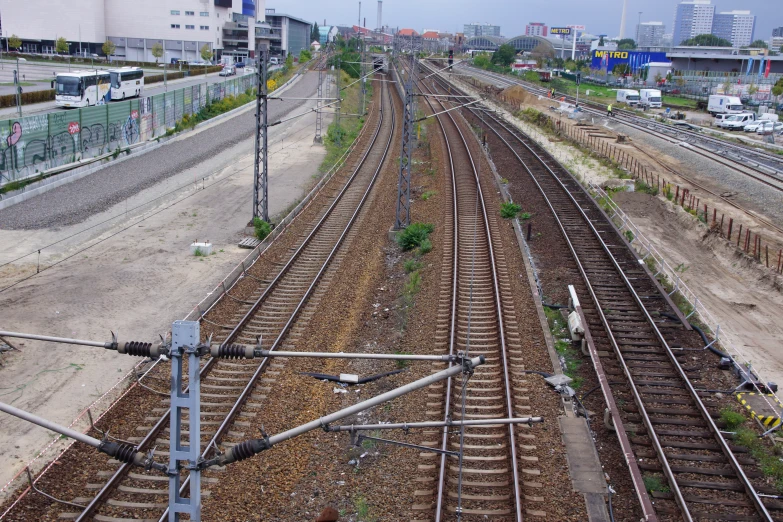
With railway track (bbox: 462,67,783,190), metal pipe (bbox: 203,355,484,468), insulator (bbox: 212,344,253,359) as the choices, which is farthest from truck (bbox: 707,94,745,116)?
insulator (bbox: 212,344,253,359)

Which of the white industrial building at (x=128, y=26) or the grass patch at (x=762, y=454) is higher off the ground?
the white industrial building at (x=128, y=26)

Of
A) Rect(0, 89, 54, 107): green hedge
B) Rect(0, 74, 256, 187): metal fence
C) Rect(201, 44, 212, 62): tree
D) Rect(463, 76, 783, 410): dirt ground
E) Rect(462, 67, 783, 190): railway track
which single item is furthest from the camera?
Rect(201, 44, 212, 62): tree

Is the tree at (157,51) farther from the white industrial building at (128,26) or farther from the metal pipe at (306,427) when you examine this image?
the metal pipe at (306,427)

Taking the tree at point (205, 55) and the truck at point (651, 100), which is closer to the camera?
the truck at point (651, 100)

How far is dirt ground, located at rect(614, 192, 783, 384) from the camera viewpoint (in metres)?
16.5

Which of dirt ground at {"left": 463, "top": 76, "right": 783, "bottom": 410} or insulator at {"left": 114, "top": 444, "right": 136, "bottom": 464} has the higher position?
insulator at {"left": 114, "top": 444, "right": 136, "bottom": 464}

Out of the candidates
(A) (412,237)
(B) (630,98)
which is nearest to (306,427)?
(A) (412,237)

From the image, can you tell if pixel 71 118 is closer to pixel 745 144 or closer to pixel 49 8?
pixel 745 144

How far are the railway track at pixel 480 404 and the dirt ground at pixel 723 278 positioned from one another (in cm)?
540

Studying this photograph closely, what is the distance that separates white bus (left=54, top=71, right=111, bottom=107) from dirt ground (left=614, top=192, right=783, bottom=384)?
31372 mm

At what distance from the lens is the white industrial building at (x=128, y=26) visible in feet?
281

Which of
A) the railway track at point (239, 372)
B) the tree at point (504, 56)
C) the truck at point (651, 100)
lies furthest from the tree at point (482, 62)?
the railway track at point (239, 372)

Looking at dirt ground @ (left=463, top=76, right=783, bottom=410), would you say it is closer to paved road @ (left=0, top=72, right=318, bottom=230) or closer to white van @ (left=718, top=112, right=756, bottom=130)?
paved road @ (left=0, top=72, right=318, bottom=230)

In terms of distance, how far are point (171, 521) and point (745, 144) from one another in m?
50.8
